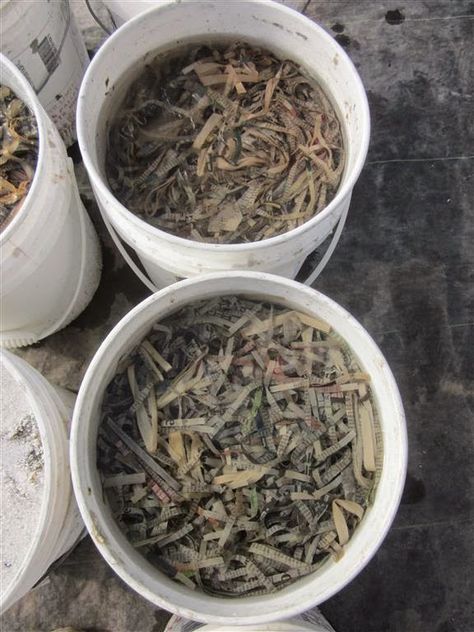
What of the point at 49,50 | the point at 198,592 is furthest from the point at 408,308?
the point at 49,50

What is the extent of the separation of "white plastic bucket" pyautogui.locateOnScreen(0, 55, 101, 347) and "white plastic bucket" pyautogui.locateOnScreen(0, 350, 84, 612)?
0.26 meters

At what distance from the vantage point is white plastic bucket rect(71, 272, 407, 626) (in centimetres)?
143

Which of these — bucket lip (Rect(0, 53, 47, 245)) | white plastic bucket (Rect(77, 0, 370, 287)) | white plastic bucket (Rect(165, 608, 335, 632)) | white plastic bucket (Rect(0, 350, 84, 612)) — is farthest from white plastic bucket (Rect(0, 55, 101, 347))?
white plastic bucket (Rect(165, 608, 335, 632))

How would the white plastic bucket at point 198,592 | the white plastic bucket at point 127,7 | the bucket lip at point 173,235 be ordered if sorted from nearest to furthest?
the white plastic bucket at point 198,592 < the bucket lip at point 173,235 < the white plastic bucket at point 127,7

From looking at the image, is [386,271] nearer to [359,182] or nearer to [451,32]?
[359,182]

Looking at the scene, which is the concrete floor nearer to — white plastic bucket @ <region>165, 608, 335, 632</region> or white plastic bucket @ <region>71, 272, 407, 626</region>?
white plastic bucket @ <region>165, 608, 335, 632</region>

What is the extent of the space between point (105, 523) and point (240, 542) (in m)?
0.40

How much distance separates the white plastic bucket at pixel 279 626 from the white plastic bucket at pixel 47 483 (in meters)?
0.48

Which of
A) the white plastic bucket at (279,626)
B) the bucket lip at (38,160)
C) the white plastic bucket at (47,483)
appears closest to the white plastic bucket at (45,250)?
the bucket lip at (38,160)

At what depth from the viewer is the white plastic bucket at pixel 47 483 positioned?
1679 mm

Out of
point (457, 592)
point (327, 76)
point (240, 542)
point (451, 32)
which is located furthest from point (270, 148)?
point (457, 592)

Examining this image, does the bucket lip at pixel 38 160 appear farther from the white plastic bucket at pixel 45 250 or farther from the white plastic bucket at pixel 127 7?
the white plastic bucket at pixel 127 7

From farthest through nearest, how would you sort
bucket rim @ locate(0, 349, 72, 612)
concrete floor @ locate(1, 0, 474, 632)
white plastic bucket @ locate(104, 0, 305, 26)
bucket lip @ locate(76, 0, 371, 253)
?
concrete floor @ locate(1, 0, 474, 632) < white plastic bucket @ locate(104, 0, 305, 26) < bucket rim @ locate(0, 349, 72, 612) < bucket lip @ locate(76, 0, 371, 253)

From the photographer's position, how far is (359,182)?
2.62 m
